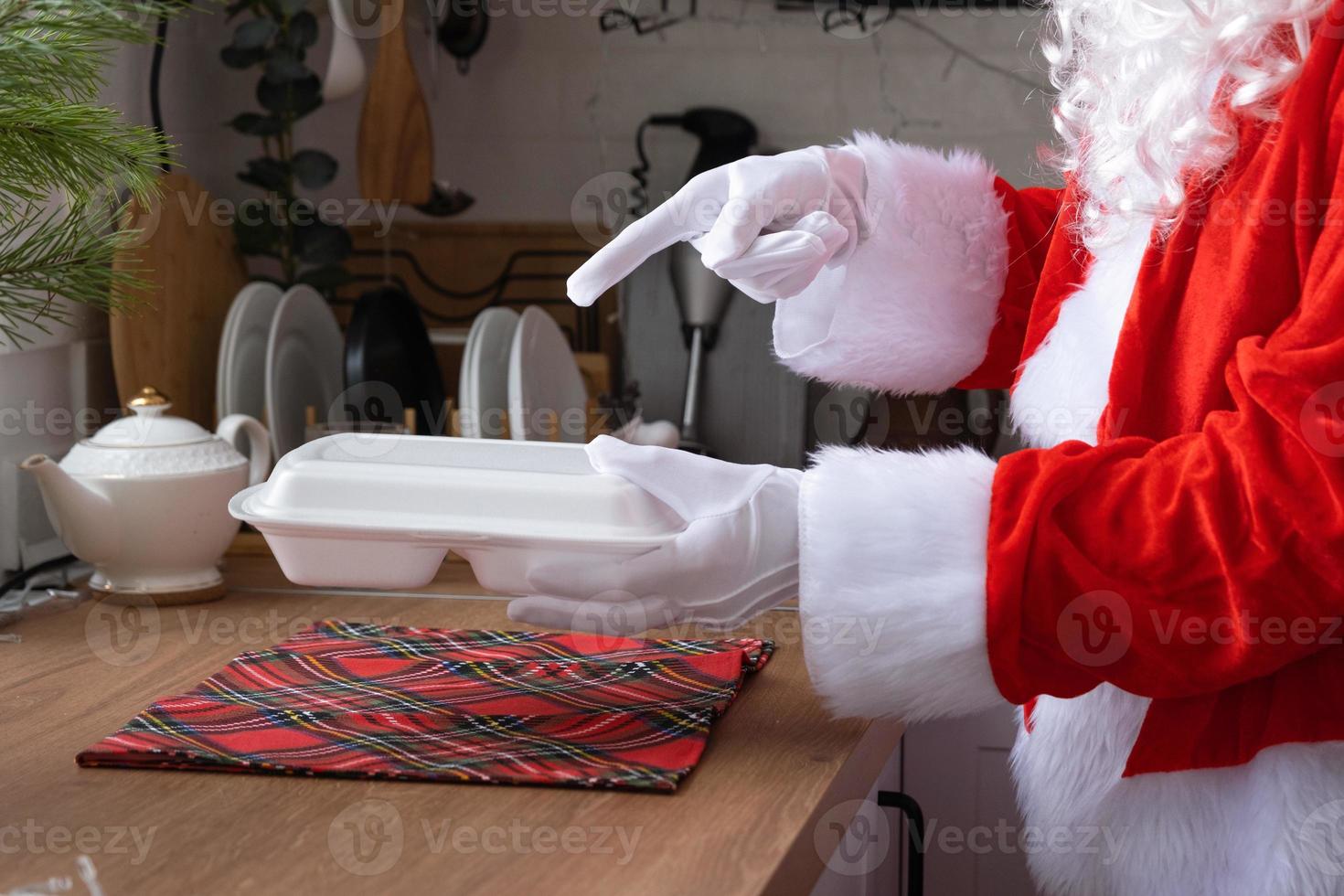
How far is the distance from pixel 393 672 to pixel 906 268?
1.35ft

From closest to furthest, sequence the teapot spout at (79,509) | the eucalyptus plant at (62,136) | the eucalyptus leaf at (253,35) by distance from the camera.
Result: the eucalyptus plant at (62,136) < the teapot spout at (79,509) < the eucalyptus leaf at (253,35)

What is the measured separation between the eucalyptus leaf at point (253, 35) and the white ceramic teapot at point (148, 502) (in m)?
0.55

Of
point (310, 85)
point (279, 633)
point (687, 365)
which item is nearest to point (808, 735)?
point (279, 633)

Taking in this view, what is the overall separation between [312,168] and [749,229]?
965mm

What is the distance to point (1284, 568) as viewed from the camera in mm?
553

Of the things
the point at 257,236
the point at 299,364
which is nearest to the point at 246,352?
the point at 299,364

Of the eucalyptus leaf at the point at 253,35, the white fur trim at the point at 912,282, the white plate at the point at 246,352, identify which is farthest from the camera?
the eucalyptus leaf at the point at 253,35

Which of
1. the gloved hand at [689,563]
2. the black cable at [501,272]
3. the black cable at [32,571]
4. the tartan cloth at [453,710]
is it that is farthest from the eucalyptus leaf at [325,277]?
the gloved hand at [689,563]

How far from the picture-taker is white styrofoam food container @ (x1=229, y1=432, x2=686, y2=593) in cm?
64

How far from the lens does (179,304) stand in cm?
132

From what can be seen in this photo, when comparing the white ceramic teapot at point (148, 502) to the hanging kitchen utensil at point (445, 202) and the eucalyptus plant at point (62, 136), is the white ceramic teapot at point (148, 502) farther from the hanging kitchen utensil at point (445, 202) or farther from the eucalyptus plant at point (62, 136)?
the hanging kitchen utensil at point (445, 202)

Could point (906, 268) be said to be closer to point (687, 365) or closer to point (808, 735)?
point (808, 735)

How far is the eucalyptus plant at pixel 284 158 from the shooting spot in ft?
4.83

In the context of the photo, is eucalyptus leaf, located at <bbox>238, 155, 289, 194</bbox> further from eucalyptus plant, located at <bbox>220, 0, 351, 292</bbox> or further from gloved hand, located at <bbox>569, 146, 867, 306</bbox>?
gloved hand, located at <bbox>569, 146, 867, 306</bbox>
